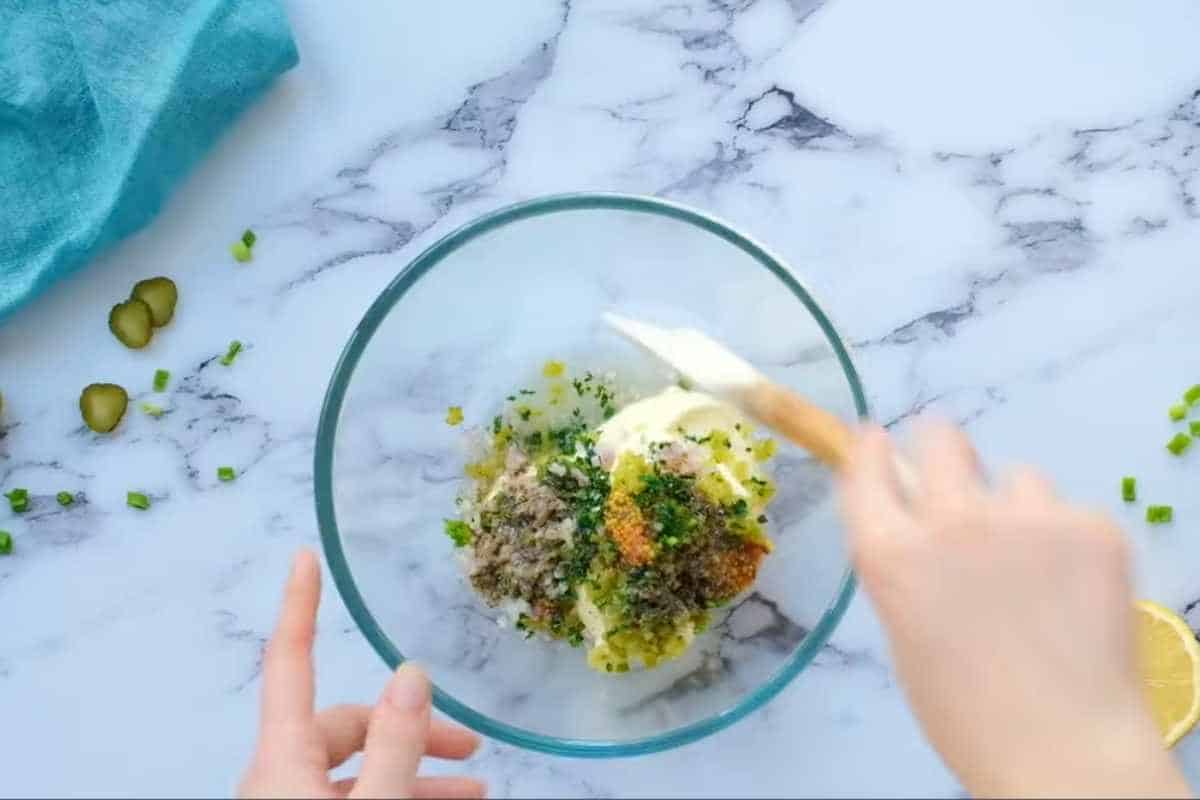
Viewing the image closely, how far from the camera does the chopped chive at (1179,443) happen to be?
50.4 inches

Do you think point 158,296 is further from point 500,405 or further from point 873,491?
point 873,491

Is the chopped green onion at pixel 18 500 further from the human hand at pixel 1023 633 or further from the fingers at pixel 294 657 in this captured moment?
the human hand at pixel 1023 633

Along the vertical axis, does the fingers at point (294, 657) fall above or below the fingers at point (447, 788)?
above

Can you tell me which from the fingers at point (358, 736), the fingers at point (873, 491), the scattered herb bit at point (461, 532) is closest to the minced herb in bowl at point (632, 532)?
the scattered herb bit at point (461, 532)

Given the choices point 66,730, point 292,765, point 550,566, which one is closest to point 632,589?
point 550,566

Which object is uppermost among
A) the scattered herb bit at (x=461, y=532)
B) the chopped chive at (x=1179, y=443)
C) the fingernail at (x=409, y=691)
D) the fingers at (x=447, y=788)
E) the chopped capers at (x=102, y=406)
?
the chopped capers at (x=102, y=406)

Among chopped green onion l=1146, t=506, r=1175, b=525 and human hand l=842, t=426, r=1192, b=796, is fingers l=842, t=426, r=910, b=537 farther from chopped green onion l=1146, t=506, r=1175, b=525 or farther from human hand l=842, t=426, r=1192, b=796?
chopped green onion l=1146, t=506, r=1175, b=525

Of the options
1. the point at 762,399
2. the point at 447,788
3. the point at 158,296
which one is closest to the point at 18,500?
the point at 158,296

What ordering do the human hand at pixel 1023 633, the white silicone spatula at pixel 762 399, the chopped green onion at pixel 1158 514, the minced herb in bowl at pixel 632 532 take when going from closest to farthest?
the human hand at pixel 1023 633, the white silicone spatula at pixel 762 399, the minced herb in bowl at pixel 632 532, the chopped green onion at pixel 1158 514

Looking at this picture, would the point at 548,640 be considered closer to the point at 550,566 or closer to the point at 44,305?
the point at 550,566

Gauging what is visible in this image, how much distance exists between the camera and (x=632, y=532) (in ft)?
3.67

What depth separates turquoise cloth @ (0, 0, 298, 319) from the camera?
128 cm

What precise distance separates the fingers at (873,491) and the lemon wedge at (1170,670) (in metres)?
0.43

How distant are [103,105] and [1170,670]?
1.09 meters
